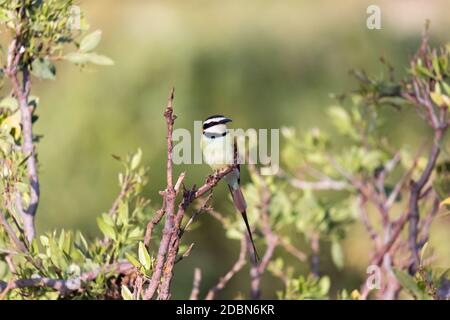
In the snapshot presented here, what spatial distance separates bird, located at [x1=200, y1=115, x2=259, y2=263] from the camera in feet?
9.43

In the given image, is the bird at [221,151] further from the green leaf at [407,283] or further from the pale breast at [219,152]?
the green leaf at [407,283]

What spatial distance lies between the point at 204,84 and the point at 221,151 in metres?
1.58

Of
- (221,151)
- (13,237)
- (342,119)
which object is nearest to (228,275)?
(13,237)

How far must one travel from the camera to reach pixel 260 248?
12.2 feet

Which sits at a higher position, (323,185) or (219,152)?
(219,152)

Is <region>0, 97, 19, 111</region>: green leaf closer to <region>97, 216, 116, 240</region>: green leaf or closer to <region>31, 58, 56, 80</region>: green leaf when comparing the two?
<region>31, 58, 56, 80</region>: green leaf

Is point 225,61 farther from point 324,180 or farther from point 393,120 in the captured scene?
point 324,180

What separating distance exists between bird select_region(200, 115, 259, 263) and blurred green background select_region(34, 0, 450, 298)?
0.61 m

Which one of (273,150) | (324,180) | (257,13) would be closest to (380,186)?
(324,180)

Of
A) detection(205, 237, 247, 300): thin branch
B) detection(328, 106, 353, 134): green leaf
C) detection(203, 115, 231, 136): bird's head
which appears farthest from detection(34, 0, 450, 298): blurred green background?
detection(205, 237, 247, 300): thin branch

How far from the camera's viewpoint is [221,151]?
299cm

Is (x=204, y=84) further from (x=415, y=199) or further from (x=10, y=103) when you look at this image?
(x=10, y=103)

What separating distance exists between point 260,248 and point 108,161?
84cm

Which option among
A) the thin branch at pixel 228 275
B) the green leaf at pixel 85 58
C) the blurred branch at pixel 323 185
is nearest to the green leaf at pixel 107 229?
the thin branch at pixel 228 275
